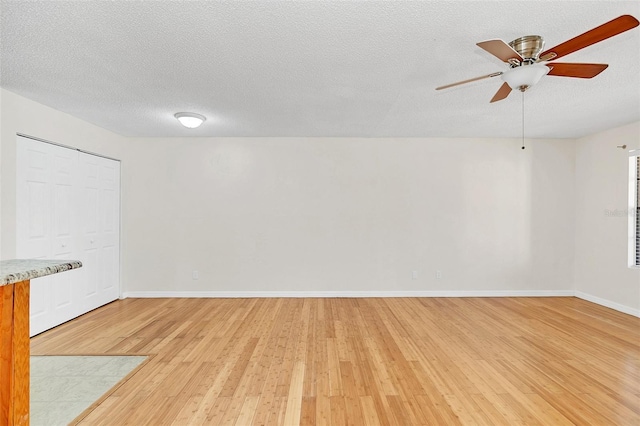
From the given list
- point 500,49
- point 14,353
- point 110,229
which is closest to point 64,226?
point 110,229

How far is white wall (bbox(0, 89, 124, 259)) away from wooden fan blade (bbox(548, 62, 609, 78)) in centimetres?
468

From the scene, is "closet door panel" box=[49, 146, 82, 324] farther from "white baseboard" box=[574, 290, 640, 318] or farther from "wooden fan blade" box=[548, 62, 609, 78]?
"white baseboard" box=[574, 290, 640, 318]

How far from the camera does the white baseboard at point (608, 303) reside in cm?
408

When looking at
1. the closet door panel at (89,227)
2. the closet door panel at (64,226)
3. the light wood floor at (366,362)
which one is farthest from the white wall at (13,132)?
the light wood floor at (366,362)

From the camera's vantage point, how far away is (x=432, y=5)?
5.97ft

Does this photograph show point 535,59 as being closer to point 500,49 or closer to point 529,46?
point 529,46

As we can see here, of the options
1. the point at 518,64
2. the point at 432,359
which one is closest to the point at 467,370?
the point at 432,359

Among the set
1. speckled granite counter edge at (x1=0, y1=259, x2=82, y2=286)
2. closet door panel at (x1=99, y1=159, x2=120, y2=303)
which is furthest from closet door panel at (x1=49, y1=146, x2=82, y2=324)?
speckled granite counter edge at (x1=0, y1=259, x2=82, y2=286)

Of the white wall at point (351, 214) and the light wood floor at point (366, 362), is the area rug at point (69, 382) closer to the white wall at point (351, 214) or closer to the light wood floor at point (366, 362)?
the light wood floor at point (366, 362)

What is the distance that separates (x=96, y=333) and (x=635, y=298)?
661 cm

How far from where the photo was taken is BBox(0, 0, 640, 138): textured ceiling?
1.88 meters

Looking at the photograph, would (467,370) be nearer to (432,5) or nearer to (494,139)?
(432,5)

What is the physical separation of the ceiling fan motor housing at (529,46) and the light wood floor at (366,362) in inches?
92.1

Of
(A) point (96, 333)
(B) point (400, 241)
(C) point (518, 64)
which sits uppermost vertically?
(C) point (518, 64)
